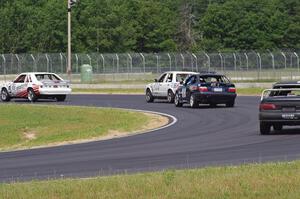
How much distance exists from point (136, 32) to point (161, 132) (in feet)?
218

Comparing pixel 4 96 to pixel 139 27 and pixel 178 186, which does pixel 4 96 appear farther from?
pixel 139 27

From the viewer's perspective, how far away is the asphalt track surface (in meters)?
16.1

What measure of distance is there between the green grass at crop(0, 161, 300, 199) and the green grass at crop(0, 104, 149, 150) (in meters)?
12.7

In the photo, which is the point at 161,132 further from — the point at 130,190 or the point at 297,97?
the point at 130,190

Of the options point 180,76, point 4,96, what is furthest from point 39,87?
point 180,76

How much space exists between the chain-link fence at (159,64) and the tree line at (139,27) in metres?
18.6

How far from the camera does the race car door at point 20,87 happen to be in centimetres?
4219

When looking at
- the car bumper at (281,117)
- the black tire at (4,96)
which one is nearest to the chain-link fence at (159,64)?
the black tire at (4,96)

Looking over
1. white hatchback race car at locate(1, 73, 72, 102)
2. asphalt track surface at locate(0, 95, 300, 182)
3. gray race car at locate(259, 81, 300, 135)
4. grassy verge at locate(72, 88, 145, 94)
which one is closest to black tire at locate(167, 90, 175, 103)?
white hatchback race car at locate(1, 73, 72, 102)

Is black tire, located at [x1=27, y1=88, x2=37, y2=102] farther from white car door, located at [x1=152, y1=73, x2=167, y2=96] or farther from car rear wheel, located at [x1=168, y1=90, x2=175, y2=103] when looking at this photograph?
car rear wheel, located at [x1=168, y1=90, x2=175, y2=103]

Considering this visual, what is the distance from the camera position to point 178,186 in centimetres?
1191

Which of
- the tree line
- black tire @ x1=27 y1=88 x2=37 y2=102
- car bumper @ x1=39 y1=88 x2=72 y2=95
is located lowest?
black tire @ x1=27 y1=88 x2=37 y2=102

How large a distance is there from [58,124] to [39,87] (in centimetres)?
1175

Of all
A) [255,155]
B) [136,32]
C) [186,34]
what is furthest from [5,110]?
[186,34]
